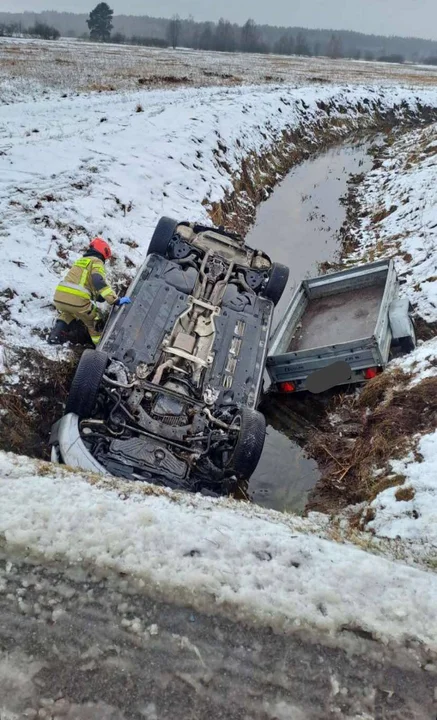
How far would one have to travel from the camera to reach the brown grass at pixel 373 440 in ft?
14.2

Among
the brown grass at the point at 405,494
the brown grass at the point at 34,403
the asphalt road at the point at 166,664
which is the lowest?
the brown grass at the point at 34,403

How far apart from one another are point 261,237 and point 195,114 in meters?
5.39

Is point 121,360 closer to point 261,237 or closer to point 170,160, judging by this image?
point 261,237

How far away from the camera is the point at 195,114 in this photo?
1340 centimetres

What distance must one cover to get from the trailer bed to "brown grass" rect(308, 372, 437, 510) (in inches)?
38.7

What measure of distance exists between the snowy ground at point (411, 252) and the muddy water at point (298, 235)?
736 millimetres

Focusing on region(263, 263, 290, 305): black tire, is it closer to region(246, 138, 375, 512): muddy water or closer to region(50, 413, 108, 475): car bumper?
region(246, 138, 375, 512): muddy water

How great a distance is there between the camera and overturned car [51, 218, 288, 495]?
4.21m

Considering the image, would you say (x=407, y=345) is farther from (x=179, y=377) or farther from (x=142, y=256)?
(x=142, y=256)

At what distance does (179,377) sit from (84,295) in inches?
63.4

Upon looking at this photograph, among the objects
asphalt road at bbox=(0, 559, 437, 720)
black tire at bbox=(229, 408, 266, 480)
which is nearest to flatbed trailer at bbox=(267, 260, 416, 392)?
black tire at bbox=(229, 408, 266, 480)

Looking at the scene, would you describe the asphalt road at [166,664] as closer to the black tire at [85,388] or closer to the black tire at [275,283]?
the black tire at [85,388]

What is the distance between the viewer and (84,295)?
5.52 meters

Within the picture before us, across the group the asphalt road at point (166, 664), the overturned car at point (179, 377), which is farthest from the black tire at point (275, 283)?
the asphalt road at point (166, 664)
